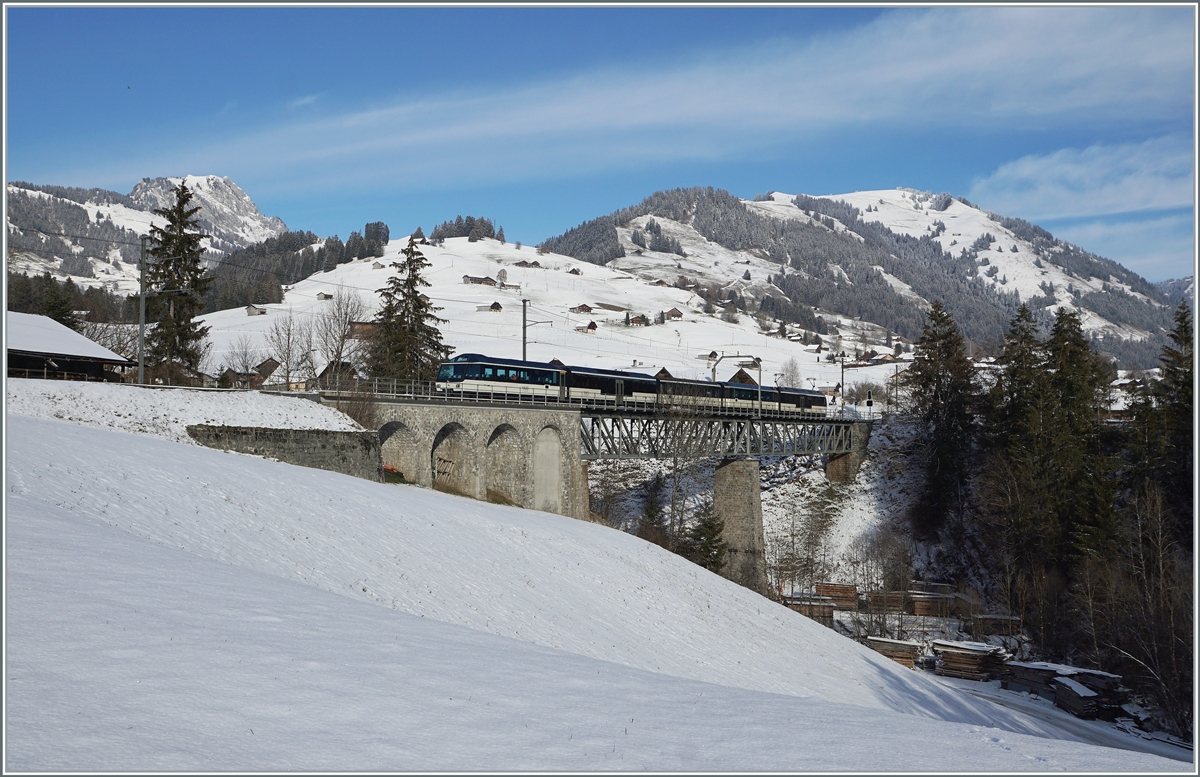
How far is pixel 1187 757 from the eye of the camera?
27766 mm

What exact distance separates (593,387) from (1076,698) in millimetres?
34051

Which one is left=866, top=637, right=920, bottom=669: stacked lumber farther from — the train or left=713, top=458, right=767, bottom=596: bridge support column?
the train

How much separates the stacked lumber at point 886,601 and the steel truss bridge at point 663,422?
15.1 m

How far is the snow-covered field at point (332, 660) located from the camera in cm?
842

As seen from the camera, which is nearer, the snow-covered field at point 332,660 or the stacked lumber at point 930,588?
the snow-covered field at point 332,660

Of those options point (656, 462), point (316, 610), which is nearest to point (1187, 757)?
point (316, 610)

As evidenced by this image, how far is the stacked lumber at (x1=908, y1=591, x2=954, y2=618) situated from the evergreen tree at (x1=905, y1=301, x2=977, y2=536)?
13.5 m

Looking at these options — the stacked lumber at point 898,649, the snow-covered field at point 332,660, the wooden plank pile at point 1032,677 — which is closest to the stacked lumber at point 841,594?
the stacked lumber at point 898,649

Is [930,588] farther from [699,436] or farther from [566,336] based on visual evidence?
[566,336]

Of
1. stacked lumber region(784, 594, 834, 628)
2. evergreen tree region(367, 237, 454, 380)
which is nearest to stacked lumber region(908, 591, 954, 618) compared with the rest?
stacked lumber region(784, 594, 834, 628)

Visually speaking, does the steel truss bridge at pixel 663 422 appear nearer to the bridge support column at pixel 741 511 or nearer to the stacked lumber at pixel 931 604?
the bridge support column at pixel 741 511

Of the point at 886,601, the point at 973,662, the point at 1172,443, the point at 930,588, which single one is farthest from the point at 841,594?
the point at 1172,443

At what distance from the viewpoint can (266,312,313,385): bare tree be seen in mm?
75000

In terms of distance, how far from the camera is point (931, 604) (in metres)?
50.9
